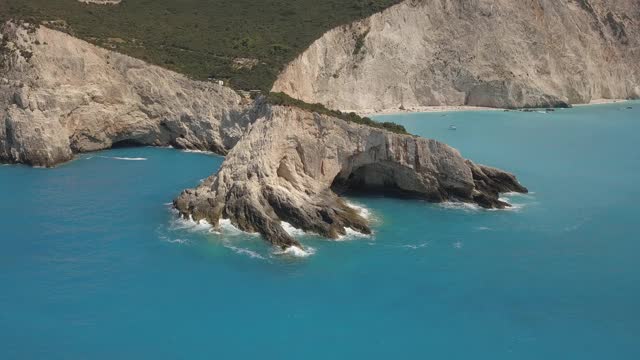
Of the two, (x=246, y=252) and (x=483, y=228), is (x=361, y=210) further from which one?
(x=246, y=252)

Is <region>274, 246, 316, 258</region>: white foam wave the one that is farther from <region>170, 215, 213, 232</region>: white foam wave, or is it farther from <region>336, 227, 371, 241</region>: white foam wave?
<region>170, 215, 213, 232</region>: white foam wave

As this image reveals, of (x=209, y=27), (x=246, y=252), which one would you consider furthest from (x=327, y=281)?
(x=209, y=27)

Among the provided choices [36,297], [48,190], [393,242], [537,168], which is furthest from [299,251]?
[537,168]

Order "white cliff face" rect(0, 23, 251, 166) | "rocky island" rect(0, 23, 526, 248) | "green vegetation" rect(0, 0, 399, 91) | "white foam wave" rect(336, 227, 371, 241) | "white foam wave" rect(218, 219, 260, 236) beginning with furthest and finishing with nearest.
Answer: "green vegetation" rect(0, 0, 399, 91), "white cliff face" rect(0, 23, 251, 166), "rocky island" rect(0, 23, 526, 248), "white foam wave" rect(218, 219, 260, 236), "white foam wave" rect(336, 227, 371, 241)

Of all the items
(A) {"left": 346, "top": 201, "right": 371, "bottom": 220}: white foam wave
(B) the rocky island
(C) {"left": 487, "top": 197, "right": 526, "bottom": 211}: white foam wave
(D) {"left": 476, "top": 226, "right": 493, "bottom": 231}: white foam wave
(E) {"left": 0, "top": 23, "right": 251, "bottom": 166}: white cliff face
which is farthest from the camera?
(E) {"left": 0, "top": 23, "right": 251, "bottom": 166}: white cliff face

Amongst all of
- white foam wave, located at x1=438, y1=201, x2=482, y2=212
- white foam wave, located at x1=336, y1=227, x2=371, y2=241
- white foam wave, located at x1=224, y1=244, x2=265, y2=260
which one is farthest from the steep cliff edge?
white foam wave, located at x1=224, y1=244, x2=265, y2=260

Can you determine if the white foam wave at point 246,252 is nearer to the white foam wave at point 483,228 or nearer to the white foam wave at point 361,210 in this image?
the white foam wave at point 361,210
